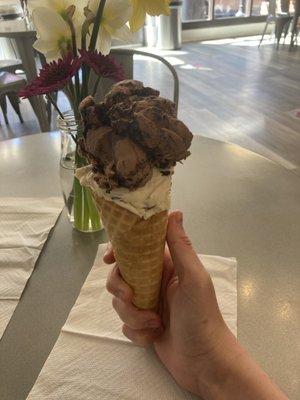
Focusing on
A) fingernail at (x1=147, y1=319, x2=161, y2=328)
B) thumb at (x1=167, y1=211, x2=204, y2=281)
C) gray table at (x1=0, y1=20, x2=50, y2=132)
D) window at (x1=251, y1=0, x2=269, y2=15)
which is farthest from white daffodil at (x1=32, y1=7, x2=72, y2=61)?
window at (x1=251, y1=0, x2=269, y2=15)

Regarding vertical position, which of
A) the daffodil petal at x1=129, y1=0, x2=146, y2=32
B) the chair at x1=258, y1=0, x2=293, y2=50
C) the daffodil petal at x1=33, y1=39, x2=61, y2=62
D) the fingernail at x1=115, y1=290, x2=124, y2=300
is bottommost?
the chair at x1=258, y1=0, x2=293, y2=50

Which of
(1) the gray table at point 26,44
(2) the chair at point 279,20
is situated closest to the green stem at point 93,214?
(1) the gray table at point 26,44

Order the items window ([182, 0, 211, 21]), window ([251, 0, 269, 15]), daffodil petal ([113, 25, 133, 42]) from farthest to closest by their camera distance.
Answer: window ([251, 0, 269, 15]) → window ([182, 0, 211, 21]) → daffodil petal ([113, 25, 133, 42])

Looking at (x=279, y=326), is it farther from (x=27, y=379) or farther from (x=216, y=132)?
(x=216, y=132)

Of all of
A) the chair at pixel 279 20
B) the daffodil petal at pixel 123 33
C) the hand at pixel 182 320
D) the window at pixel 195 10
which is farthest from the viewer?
the window at pixel 195 10

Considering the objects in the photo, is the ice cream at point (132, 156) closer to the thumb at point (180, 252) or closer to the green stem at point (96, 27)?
the thumb at point (180, 252)

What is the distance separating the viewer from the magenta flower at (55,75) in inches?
23.0

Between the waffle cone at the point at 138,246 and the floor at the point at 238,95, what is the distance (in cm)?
A: 225

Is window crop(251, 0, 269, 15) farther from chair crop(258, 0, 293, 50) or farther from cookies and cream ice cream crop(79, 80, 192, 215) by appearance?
cookies and cream ice cream crop(79, 80, 192, 215)

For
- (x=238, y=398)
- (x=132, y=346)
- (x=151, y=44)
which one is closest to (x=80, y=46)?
(x=132, y=346)

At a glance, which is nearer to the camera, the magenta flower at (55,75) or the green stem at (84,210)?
the magenta flower at (55,75)

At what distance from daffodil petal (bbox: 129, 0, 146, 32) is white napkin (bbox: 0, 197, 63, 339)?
45 cm

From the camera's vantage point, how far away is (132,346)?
60 centimetres

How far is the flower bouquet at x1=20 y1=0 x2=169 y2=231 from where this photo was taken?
59cm
